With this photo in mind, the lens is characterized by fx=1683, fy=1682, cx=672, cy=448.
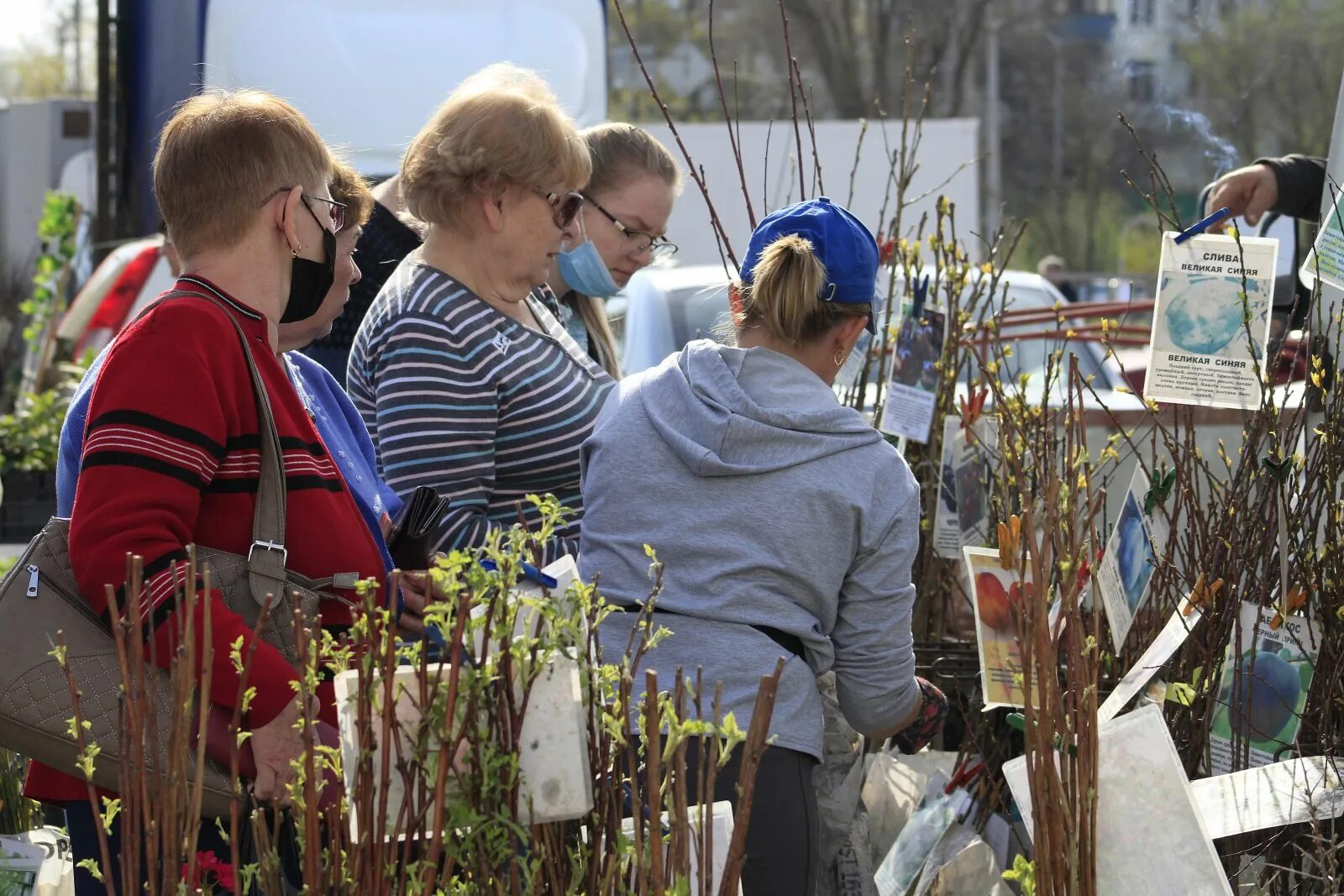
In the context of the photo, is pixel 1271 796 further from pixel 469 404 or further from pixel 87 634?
pixel 87 634

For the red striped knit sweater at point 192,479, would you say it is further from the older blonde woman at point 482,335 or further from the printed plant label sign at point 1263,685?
the printed plant label sign at point 1263,685

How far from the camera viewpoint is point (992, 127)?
2692 cm

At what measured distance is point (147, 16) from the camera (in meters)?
6.98

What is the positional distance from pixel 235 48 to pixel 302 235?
15.0 ft

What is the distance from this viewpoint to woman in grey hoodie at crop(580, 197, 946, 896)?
2.17 meters

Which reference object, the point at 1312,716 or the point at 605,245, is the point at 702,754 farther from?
the point at 605,245

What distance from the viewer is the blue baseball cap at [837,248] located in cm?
226

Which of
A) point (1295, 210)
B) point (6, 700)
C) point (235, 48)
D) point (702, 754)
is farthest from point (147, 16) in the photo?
point (702, 754)

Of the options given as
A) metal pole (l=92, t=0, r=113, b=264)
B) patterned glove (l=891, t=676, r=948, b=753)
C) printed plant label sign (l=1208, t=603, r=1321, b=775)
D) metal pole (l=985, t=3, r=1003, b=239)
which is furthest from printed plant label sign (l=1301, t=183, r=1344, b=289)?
metal pole (l=985, t=3, r=1003, b=239)

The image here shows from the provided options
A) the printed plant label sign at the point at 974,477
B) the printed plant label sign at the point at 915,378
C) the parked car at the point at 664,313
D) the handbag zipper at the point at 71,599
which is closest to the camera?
the handbag zipper at the point at 71,599

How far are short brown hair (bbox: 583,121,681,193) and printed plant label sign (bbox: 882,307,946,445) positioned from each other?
1.93ft

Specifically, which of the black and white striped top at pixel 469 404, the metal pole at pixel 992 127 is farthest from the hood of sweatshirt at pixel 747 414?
the metal pole at pixel 992 127

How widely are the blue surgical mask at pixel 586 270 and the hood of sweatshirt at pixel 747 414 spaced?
1042 millimetres

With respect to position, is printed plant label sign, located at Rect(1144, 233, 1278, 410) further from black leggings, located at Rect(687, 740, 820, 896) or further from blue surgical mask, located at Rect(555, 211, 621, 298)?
blue surgical mask, located at Rect(555, 211, 621, 298)
